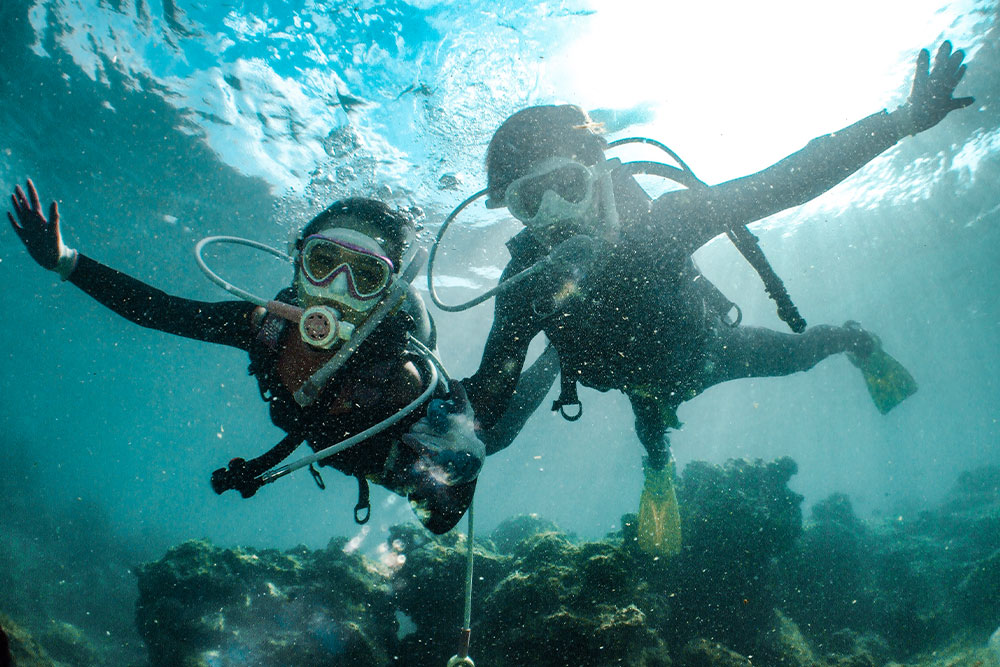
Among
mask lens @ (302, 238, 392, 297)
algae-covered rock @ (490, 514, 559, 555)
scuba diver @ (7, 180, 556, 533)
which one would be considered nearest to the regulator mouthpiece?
scuba diver @ (7, 180, 556, 533)

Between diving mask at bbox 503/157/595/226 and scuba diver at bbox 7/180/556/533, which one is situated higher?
diving mask at bbox 503/157/595/226

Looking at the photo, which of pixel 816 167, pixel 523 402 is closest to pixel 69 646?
pixel 523 402

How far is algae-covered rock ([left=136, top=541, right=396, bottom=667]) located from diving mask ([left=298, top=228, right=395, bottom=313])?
16.6 ft

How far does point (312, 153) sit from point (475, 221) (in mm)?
5011

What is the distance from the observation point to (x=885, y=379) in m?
5.21

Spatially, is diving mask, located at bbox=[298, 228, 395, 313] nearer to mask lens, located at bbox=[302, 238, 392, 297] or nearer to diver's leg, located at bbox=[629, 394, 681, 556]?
mask lens, located at bbox=[302, 238, 392, 297]

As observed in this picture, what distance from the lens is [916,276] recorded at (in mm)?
24500

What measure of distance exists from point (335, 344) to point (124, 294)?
1.71m

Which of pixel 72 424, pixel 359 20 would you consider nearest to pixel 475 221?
pixel 359 20

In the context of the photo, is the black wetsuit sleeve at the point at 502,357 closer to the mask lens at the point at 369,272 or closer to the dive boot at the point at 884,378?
the mask lens at the point at 369,272

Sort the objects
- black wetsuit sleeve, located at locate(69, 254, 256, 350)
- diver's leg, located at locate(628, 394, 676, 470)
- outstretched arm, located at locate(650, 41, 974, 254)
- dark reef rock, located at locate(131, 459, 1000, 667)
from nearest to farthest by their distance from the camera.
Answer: outstretched arm, located at locate(650, 41, 974, 254), black wetsuit sleeve, located at locate(69, 254, 256, 350), dark reef rock, located at locate(131, 459, 1000, 667), diver's leg, located at locate(628, 394, 676, 470)

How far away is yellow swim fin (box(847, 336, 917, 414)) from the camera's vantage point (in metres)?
5.11

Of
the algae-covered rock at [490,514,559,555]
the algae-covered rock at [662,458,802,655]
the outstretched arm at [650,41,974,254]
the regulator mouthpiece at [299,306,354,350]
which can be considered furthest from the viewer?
the algae-covered rock at [490,514,559,555]

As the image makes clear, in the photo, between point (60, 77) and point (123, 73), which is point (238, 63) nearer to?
point (123, 73)
